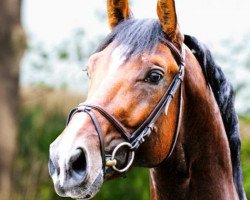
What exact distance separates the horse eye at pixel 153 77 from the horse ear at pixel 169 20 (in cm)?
27

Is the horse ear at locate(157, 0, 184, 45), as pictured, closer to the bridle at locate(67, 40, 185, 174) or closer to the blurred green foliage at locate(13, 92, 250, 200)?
the bridle at locate(67, 40, 185, 174)

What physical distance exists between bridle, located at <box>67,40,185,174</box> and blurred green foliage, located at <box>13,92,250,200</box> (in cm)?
484

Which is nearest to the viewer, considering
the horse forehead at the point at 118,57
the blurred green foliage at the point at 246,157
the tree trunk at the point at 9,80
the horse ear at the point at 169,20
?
the horse forehead at the point at 118,57

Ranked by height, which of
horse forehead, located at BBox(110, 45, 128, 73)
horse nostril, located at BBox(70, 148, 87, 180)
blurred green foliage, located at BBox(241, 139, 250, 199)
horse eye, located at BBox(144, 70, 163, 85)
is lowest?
blurred green foliage, located at BBox(241, 139, 250, 199)

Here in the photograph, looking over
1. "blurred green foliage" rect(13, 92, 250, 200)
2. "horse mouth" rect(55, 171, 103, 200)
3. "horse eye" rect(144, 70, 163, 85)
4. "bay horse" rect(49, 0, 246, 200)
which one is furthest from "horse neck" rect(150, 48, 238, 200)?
"blurred green foliage" rect(13, 92, 250, 200)

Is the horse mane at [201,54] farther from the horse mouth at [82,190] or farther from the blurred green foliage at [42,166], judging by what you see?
the blurred green foliage at [42,166]

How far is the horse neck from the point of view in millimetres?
4527

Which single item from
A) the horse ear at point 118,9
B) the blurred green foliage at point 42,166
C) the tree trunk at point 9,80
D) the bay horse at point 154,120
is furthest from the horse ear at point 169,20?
the tree trunk at point 9,80

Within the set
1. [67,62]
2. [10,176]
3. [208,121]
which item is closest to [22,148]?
[10,176]

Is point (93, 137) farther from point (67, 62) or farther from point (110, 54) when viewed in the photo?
point (67, 62)

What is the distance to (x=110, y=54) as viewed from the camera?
434 cm

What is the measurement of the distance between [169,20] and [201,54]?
0.30 m

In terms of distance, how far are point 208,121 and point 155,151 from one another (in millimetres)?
436

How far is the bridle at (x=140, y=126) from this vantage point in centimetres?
409
